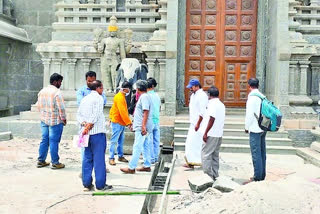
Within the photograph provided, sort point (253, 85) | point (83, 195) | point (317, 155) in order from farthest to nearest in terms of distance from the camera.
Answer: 1. point (317, 155)
2. point (253, 85)
3. point (83, 195)

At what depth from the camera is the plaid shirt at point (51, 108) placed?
6.95m

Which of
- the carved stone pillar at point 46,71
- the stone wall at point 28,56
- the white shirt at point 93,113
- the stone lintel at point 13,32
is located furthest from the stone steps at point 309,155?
the stone lintel at point 13,32

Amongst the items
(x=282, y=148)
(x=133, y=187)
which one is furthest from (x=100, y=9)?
(x=133, y=187)

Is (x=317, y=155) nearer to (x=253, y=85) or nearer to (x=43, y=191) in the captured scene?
(x=253, y=85)

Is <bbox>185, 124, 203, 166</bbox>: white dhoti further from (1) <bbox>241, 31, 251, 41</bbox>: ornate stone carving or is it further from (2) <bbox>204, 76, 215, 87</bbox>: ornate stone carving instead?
(1) <bbox>241, 31, 251, 41</bbox>: ornate stone carving

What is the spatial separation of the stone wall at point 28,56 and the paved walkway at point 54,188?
5.67 metres

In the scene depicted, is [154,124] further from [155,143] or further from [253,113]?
[253,113]

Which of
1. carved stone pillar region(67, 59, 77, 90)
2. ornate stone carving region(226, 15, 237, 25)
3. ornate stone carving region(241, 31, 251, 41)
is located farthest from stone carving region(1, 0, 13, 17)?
ornate stone carving region(241, 31, 251, 41)

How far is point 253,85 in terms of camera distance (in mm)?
6352

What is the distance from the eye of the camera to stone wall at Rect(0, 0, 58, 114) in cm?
1352

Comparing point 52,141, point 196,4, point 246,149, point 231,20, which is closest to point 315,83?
point 231,20

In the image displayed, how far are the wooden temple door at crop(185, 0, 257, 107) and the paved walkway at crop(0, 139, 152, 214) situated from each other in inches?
215

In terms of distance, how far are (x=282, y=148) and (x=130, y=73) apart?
4172mm

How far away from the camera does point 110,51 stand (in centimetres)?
1042
